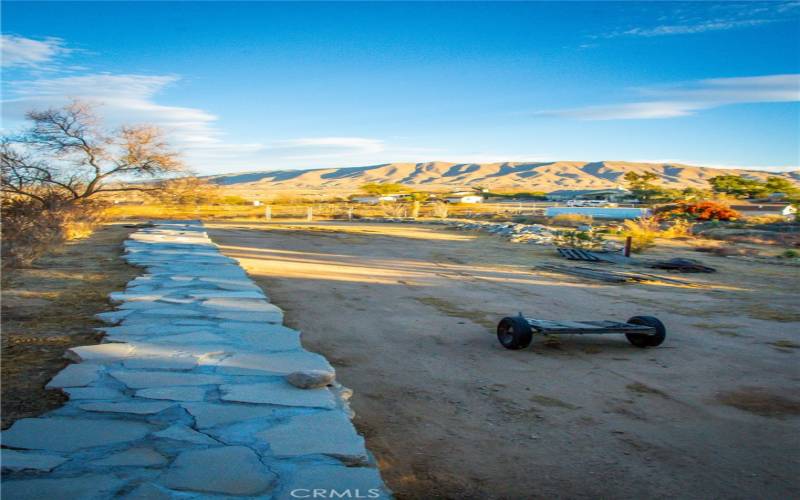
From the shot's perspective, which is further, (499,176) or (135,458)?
(499,176)

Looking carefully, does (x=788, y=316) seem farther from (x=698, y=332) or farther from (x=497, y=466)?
(x=497, y=466)

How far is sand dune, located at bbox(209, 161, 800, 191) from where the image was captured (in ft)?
497

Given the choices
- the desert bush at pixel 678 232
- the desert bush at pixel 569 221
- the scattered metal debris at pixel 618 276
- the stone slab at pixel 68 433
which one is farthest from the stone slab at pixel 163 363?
the desert bush at pixel 569 221

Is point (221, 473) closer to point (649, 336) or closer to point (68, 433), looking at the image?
point (68, 433)

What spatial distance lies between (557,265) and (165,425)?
1271cm

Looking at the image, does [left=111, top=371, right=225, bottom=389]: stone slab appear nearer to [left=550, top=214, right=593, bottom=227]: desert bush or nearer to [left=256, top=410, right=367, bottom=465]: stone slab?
[left=256, top=410, right=367, bottom=465]: stone slab

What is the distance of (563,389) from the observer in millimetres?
4902

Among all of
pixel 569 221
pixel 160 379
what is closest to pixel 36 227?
pixel 160 379

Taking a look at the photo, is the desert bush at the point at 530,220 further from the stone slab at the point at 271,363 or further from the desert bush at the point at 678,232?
the stone slab at the point at 271,363

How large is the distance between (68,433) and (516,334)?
164 inches

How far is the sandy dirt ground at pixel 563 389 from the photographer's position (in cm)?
335

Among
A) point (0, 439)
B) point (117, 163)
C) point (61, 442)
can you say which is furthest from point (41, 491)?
point (117, 163)

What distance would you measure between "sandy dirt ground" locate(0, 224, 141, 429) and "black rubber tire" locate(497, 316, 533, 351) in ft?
12.8

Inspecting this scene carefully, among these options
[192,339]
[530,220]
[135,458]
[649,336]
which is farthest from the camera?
[530,220]
